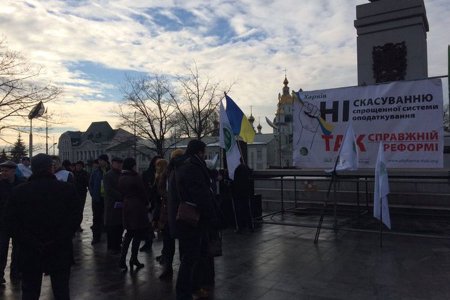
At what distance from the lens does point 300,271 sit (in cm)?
620

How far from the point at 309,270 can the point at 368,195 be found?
652cm

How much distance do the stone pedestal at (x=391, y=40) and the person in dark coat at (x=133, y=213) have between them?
341 inches

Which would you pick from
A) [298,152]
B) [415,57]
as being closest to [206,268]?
[298,152]

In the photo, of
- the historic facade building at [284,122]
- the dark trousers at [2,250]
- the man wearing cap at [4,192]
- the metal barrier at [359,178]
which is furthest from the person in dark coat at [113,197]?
the historic facade building at [284,122]

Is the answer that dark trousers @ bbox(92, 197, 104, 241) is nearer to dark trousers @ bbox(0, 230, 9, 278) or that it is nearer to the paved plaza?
the paved plaza

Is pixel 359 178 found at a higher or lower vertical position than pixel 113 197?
higher

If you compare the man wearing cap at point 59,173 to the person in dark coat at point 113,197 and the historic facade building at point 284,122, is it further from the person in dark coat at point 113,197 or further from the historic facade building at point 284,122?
the historic facade building at point 284,122

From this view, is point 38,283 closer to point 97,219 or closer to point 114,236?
point 114,236

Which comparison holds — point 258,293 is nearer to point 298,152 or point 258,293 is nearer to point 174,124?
point 298,152

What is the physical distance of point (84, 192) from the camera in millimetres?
10133

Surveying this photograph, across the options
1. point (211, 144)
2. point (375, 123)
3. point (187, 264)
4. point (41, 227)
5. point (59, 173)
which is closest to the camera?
point (41, 227)

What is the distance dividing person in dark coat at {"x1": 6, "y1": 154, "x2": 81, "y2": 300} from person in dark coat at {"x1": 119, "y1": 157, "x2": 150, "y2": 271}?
2.59 meters

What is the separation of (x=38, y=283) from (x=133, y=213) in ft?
8.94

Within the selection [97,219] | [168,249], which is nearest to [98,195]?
[97,219]
